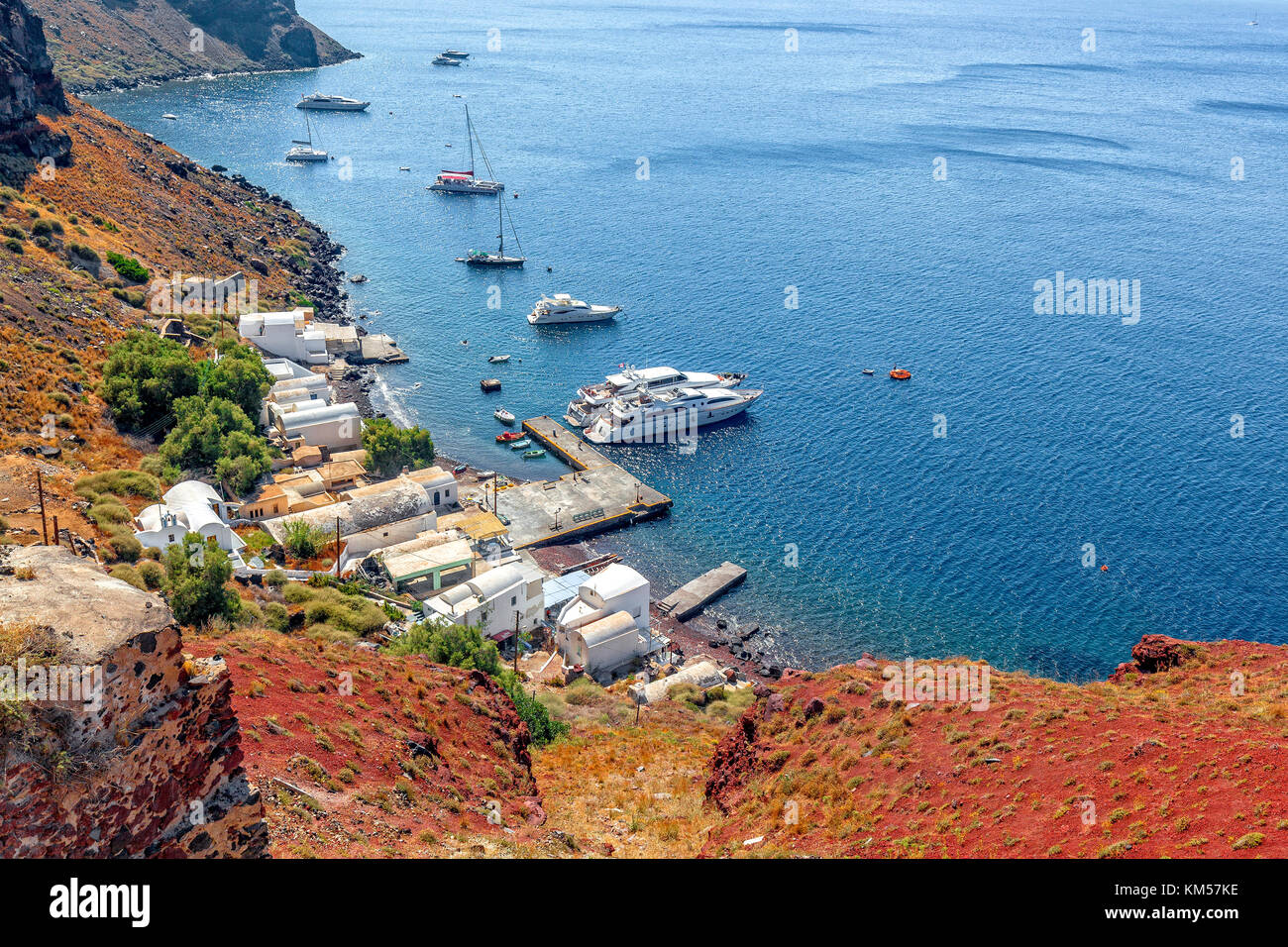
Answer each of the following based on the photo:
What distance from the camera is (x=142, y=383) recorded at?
202ft

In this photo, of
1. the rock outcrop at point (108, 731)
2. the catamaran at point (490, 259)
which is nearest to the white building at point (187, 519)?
the rock outcrop at point (108, 731)

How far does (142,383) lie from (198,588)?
29140 mm

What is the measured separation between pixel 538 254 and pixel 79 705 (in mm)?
117441

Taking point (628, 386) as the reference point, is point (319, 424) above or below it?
below

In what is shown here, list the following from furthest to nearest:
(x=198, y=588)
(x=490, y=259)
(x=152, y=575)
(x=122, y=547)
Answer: (x=490, y=259)
(x=122, y=547)
(x=152, y=575)
(x=198, y=588)

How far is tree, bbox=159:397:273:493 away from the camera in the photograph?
5844 cm

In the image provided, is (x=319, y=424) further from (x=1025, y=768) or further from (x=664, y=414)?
(x=1025, y=768)

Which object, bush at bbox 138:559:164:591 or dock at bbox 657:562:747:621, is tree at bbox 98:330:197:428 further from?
dock at bbox 657:562:747:621

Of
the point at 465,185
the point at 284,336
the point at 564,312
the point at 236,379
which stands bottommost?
the point at 236,379

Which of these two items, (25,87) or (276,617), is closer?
(276,617)

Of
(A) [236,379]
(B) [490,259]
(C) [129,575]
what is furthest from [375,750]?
(B) [490,259]

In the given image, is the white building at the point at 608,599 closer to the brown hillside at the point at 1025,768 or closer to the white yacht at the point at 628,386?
the brown hillside at the point at 1025,768
